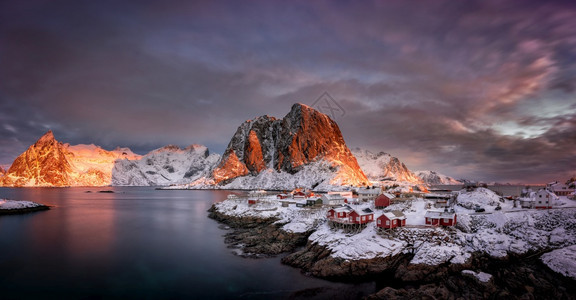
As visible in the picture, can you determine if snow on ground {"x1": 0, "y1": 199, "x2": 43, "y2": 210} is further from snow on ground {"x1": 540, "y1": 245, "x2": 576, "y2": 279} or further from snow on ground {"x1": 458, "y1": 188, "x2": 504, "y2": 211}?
snow on ground {"x1": 540, "y1": 245, "x2": 576, "y2": 279}

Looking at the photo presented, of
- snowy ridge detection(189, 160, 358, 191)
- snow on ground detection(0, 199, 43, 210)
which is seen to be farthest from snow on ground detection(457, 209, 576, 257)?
snow on ground detection(0, 199, 43, 210)

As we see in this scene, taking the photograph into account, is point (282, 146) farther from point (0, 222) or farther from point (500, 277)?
point (500, 277)

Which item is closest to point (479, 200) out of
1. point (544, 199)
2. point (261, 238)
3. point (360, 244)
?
point (544, 199)

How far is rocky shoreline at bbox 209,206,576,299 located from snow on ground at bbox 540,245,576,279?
1.83ft

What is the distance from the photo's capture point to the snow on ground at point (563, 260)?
82.1ft

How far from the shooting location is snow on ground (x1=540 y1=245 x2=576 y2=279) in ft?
82.1

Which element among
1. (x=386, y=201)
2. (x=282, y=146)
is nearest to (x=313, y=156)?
(x=282, y=146)

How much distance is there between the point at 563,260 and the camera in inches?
1029

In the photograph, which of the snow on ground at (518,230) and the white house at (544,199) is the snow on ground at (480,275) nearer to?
the snow on ground at (518,230)

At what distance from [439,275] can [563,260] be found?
11745 mm

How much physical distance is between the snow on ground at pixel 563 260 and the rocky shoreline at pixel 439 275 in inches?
22.0

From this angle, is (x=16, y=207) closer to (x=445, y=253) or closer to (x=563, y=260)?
(x=445, y=253)

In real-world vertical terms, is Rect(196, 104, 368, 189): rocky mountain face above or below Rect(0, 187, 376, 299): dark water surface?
above

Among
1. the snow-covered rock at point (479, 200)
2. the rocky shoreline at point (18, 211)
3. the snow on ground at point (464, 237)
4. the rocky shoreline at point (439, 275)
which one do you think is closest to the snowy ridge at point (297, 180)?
the snow-covered rock at point (479, 200)
